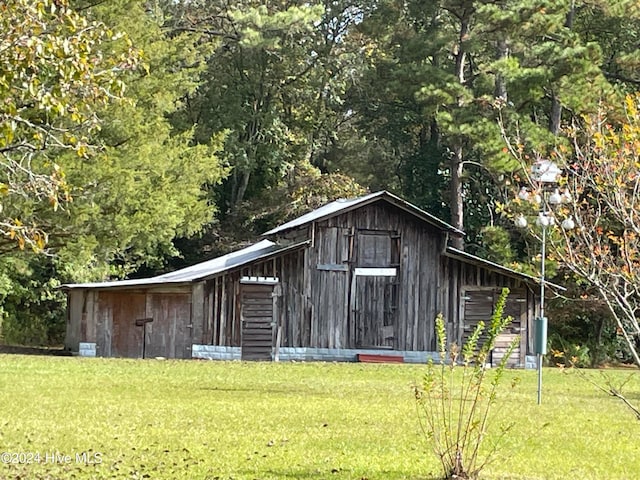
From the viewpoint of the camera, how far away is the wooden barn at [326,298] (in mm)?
30094

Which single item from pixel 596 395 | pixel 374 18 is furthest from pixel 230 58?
pixel 596 395

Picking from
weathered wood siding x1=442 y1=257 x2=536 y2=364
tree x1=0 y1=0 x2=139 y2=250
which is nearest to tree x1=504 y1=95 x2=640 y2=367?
tree x1=0 y1=0 x2=139 y2=250

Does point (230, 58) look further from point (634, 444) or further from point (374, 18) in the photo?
point (634, 444)

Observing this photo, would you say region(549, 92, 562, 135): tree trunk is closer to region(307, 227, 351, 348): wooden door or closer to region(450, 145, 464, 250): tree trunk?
region(450, 145, 464, 250): tree trunk

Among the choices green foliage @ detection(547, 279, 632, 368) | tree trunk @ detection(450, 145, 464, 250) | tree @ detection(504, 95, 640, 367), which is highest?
tree trunk @ detection(450, 145, 464, 250)

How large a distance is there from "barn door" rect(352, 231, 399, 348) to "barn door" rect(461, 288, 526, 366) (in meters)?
2.40

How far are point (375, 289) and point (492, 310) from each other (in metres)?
Result: 3.92

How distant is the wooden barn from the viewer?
3009 centimetres

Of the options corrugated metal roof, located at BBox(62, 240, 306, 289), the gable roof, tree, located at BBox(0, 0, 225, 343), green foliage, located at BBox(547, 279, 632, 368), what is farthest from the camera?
green foliage, located at BBox(547, 279, 632, 368)

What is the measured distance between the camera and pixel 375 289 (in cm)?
3127

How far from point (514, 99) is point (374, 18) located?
8578 millimetres

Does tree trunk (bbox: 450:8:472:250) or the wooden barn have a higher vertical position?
tree trunk (bbox: 450:8:472:250)

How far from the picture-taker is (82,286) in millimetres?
30078

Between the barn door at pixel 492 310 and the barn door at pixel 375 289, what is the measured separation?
7.88 feet
